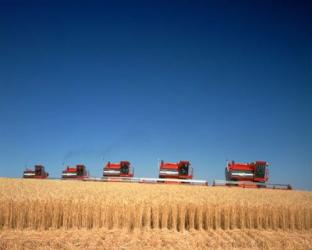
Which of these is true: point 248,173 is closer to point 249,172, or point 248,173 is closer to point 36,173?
point 249,172

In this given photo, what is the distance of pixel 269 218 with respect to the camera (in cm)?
1330

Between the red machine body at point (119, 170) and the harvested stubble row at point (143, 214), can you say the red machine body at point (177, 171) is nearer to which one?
the red machine body at point (119, 170)

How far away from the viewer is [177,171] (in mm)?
36031

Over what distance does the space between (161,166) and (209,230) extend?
24.1 meters

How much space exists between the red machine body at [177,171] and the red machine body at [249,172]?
3952mm

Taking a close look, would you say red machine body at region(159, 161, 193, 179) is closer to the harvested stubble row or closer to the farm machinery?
the farm machinery

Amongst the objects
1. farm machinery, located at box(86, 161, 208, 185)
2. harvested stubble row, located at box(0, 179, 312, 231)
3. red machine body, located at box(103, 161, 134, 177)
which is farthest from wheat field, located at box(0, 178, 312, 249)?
red machine body, located at box(103, 161, 134, 177)

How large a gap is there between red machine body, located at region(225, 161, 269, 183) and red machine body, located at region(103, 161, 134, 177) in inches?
427

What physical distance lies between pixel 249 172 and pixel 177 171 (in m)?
6.74

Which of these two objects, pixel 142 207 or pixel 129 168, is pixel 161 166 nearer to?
pixel 129 168

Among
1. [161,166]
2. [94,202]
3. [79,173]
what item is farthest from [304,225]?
[79,173]

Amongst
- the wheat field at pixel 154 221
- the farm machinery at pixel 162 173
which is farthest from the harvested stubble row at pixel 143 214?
the farm machinery at pixel 162 173

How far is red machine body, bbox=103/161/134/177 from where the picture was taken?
39.2 m

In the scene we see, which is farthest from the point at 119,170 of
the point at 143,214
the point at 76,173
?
the point at 143,214
